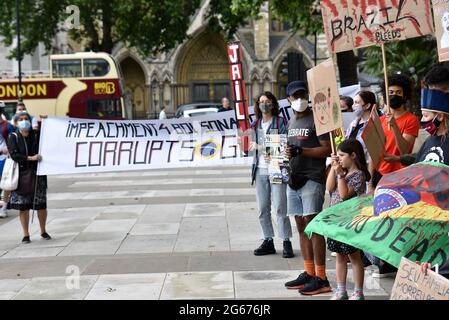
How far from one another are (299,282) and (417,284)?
263 centimetres

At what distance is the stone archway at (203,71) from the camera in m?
47.2

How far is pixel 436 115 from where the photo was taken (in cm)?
486

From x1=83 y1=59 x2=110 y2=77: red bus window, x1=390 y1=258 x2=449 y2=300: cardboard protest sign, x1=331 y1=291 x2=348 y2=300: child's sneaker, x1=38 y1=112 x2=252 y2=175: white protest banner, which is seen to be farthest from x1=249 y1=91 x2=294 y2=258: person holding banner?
x1=83 y1=59 x2=110 y2=77: red bus window

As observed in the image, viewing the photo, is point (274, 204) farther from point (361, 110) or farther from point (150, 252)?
point (150, 252)

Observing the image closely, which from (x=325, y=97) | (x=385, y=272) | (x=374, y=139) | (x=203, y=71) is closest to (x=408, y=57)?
(x=385, y=272)

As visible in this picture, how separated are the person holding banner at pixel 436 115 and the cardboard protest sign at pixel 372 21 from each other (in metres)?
1.48

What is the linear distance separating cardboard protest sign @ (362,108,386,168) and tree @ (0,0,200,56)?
951 inches

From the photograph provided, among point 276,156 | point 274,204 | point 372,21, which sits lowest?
point 274,204

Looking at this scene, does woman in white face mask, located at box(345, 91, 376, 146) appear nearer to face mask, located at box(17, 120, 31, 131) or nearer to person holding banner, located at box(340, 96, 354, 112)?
person holding banner, located at box(340, 96, 354, 112)

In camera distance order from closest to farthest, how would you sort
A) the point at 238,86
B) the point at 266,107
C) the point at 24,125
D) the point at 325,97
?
1. the point at 325,97
2. the point at 266,107
3. the point at 238,86
4. the point at 24,125

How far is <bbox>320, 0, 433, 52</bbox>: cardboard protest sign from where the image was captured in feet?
21.0

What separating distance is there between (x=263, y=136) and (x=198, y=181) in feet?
29.1

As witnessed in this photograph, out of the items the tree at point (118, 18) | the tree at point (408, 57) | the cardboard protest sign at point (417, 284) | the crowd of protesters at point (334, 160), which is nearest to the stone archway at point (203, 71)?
the tree at point (118, 18)

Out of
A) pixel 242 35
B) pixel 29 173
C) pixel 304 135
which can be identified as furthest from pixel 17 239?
pixel 242 35
